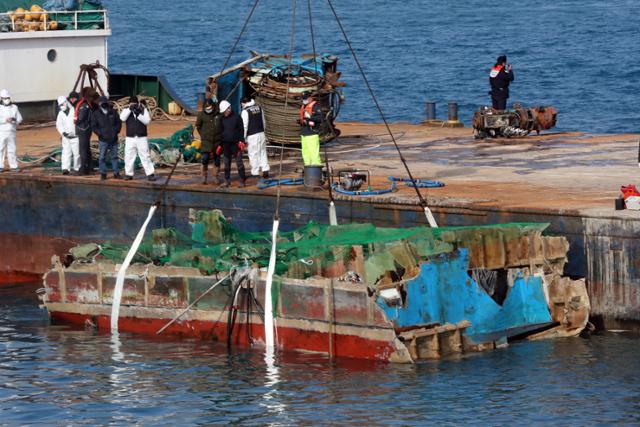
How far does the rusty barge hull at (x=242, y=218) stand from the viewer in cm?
2178

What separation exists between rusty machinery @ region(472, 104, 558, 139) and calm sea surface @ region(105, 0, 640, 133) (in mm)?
19737

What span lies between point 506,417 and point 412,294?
271 centimetres

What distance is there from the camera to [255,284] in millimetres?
21062

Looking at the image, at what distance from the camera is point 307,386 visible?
19.4m

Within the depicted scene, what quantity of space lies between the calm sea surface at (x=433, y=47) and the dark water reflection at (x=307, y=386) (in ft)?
103

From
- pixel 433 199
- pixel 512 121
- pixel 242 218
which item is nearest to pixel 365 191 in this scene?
pixel 433 199

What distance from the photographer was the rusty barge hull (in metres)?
21.8

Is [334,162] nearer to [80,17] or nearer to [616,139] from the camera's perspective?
[616,139]

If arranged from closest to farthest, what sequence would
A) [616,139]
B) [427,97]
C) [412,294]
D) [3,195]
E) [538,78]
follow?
[412,294] < [3,195] < [616,139] < [427,97] < [538,78]

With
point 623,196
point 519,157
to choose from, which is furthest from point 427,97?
point 623,196

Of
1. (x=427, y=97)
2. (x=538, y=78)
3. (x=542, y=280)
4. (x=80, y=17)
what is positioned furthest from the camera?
(x=538, y=78)

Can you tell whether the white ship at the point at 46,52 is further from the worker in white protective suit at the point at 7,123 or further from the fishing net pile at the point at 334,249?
the fishing net pile at the point at 334,249

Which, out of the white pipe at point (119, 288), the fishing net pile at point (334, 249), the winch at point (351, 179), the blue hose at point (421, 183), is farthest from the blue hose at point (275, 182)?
the white pipe at point (119, 288)

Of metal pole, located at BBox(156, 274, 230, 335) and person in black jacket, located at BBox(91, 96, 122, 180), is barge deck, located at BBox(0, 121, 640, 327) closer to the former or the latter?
person in black jacket, located at BBox(91, 96, 122, 180)
